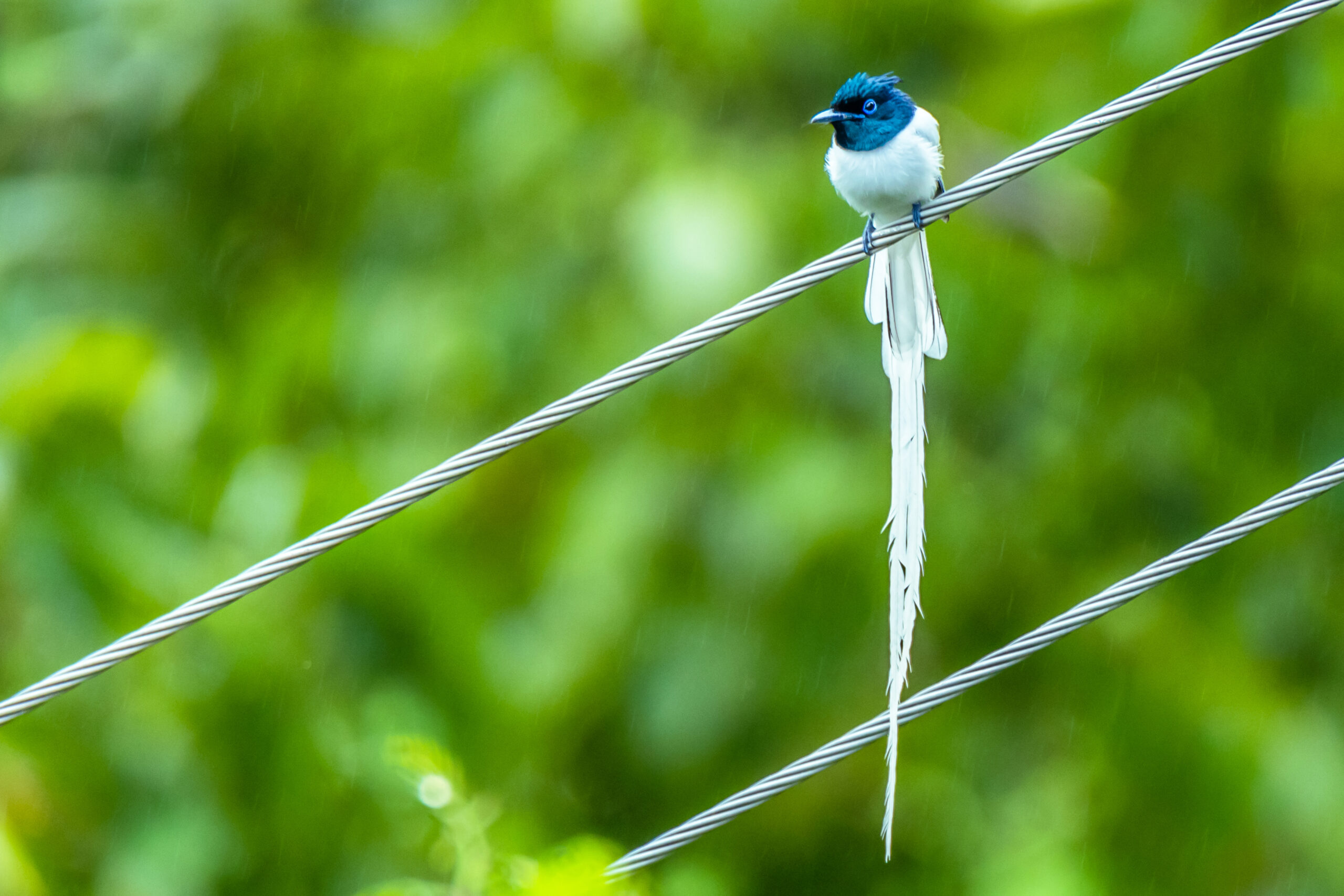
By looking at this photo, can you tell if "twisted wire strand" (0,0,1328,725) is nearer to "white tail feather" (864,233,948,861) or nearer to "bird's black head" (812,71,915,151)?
"white tail feather" (864,233,948,861)

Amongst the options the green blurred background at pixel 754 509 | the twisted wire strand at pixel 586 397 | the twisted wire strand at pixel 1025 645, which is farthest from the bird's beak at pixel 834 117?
the twisted wire strand at pixel 1025 645

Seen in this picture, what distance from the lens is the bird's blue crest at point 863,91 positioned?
9.80 feet

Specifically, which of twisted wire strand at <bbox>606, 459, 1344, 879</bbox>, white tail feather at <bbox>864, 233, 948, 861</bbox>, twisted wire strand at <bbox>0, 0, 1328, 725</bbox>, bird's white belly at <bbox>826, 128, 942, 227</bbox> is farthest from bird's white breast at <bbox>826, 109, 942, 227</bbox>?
twisted wire strand at <bbox>606, 459, 1344, 879</bbox>

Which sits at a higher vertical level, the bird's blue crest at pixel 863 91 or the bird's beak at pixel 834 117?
the bird's blue crest at pixel 863 91

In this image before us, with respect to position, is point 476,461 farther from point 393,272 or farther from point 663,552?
point 393,272

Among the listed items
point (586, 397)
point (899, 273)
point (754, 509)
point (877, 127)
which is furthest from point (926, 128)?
point (586, 397)

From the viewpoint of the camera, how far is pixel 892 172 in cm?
288

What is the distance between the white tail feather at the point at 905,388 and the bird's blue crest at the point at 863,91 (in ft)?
1.33

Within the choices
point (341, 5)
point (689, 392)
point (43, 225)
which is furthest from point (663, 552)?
point (43, 225)

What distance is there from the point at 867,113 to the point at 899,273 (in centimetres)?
45

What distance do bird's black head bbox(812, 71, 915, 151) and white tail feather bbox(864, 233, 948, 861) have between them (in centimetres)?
30

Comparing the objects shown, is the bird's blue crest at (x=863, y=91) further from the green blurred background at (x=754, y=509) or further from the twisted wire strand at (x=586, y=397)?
the twisted wire strand at (x=586, y=397)

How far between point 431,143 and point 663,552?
1872 millimetres

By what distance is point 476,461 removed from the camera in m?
1.88
